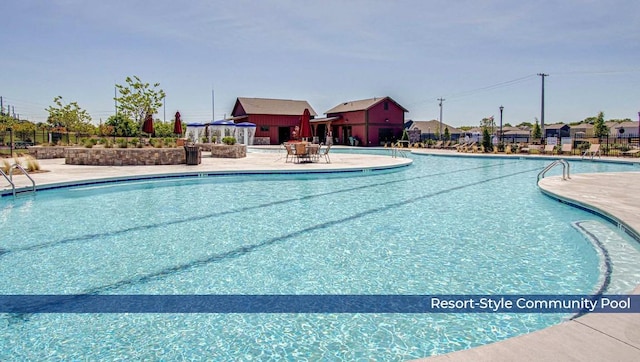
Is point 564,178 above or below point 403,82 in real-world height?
below

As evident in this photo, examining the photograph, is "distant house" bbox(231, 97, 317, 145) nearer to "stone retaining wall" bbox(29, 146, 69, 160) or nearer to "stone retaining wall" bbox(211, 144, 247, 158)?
"stone retaining wall" bbox(211, 144, 247, 158)

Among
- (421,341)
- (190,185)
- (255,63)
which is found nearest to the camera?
(421,341)

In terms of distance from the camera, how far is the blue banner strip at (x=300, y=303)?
3.51m

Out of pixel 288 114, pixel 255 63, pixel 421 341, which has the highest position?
pixel 255 63

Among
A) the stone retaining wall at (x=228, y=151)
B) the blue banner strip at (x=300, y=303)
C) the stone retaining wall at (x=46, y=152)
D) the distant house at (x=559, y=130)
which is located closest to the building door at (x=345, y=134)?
the stone retaining wall at (x=228, y=151)

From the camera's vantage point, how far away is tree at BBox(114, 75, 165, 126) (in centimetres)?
3309

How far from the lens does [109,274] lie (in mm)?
4402

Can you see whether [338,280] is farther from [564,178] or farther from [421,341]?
[564,178]

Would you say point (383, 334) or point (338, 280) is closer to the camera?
point (383, 334)

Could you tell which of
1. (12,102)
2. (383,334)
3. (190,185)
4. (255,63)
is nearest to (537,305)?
(383,334)

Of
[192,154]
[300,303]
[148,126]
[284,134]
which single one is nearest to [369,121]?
[284,134]

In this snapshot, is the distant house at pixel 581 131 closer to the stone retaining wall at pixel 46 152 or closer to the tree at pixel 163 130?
the tree at pixel 163 130

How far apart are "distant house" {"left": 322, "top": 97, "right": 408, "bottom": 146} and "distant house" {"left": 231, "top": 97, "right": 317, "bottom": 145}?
2812 mm

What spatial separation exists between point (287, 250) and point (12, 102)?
89.9 metres
